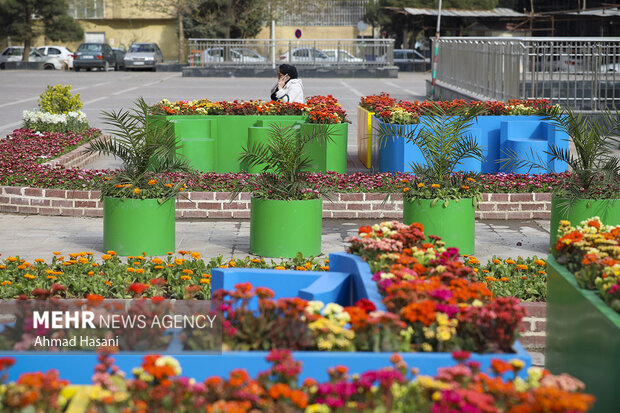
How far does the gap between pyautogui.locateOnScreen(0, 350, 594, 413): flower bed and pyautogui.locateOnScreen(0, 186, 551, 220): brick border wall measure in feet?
22.4

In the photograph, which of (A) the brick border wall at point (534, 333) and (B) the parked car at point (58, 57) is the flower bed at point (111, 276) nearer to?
(A) the brick border wall at point (534, 333)

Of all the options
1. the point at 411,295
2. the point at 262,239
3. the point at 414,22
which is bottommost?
the point at 262,239

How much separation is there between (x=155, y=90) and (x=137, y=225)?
23495 mm

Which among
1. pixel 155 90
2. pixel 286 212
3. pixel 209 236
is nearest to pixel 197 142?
pixel 209 236

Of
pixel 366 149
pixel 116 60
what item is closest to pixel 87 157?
pixel 366 149

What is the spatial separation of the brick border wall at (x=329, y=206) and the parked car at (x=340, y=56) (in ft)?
108

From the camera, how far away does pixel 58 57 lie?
50.9 m

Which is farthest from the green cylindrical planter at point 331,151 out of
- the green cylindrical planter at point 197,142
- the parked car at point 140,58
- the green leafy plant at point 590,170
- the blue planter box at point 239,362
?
the parked car at point 140,58

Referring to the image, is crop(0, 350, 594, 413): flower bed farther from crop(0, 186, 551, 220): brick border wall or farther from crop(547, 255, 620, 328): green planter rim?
crop(0, 186, 551, 220): brick border wall

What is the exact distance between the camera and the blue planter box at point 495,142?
38.4 feet

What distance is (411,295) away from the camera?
3957mm

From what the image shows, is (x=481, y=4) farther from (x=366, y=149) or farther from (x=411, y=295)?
(x=411, y=295)

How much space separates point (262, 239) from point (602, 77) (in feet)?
40.0

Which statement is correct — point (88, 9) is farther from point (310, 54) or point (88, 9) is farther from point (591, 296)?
point (591, 296)
